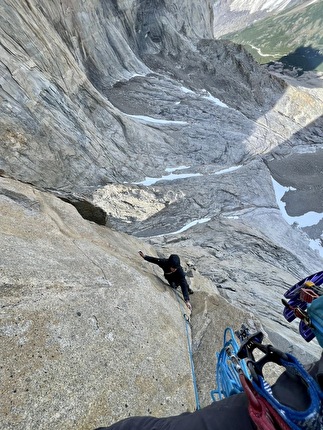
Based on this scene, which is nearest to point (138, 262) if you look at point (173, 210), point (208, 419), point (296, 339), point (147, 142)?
point (296, 339)

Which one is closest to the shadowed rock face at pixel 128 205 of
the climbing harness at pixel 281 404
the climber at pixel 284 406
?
the climber at pixel 284 406

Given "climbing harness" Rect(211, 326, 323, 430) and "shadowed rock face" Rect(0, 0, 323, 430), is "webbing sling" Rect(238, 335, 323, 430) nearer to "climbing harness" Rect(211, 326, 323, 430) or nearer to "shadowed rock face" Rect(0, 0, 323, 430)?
"climbing harness" Rect(211, 326, 323, 430)

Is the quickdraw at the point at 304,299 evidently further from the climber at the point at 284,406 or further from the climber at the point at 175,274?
the climber at the point at 175,274

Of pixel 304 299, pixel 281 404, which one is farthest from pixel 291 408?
pixel 304 299

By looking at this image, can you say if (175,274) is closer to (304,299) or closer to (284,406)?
(304,299)

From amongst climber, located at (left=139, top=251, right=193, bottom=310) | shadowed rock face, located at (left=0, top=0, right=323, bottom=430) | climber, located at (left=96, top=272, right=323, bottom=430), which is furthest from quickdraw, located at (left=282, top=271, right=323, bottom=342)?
climber, located at (left=139, top=251, right=193, bottom=310)

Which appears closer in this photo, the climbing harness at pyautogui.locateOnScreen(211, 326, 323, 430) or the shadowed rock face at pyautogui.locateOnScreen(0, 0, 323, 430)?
the climbing harness at pyautogui.locateOnScreen(211, 326, 323, 430)

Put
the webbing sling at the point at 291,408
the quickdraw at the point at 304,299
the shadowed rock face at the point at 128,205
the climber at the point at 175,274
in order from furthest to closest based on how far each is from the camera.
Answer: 1. the climber at the point at 175,274
2. the shadowed rock face at the point at 128,205
3. the quickdraw at the point at 304,299
4. the webbing sling at the point at 291,408

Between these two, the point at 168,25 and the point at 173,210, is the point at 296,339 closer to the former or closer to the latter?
the point at 173,210
